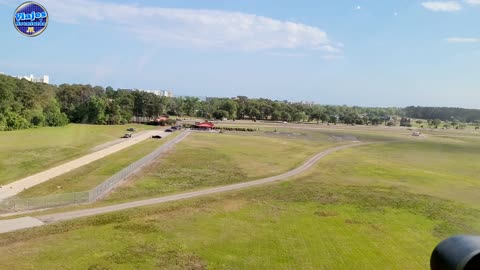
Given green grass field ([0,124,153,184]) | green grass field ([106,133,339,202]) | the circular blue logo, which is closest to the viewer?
the circular blue logo

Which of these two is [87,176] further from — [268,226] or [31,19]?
[268,226]

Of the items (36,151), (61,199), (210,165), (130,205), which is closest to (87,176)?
(61,199)

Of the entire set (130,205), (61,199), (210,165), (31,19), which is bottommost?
(130,205)

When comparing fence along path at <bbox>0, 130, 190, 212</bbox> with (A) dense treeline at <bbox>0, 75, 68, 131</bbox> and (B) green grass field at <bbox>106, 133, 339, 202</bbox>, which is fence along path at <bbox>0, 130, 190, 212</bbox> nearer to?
(B) green grass field at <bbox>106, 133, 339, 202</bbox>

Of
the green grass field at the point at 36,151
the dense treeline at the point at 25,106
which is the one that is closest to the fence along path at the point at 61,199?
the green grass field at the point at 36,151

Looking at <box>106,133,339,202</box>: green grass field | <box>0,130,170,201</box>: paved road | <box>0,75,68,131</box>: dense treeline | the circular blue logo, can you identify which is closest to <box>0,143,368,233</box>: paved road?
<box>106,133,339,202</box>: green grass field

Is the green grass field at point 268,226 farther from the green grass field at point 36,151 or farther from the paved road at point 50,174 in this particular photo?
the green grass field at point 36,151

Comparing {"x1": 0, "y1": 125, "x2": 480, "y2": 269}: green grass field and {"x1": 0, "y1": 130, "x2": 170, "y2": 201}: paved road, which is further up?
{"x1": 0, "y1": 130, "x2": 170, "y2": 201}: paved road
